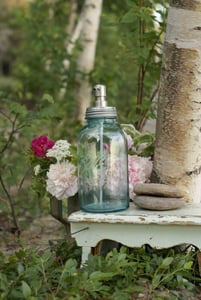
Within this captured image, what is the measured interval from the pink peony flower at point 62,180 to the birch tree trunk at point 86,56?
3420mm

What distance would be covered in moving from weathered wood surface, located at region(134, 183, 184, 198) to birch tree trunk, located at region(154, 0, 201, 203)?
0.18 metres

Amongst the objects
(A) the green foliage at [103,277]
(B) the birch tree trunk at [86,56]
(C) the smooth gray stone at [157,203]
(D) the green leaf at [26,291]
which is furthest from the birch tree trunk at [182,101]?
(B) the birch tree trunk at [86,56]

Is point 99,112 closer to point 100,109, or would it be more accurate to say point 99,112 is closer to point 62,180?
point 100,109

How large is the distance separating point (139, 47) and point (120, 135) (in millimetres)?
1186

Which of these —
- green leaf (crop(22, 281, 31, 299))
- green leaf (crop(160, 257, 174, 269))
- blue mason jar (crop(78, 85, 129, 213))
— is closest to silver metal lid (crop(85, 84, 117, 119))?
blue mason jar (crop(78, 85, 129, 213))

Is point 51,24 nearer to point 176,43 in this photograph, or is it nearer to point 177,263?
point 176,43

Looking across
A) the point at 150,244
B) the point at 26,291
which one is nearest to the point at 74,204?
the point at 150,244

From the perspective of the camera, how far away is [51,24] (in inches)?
283

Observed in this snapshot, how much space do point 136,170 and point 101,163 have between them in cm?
23

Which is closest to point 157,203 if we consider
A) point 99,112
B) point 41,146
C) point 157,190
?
point 157,190

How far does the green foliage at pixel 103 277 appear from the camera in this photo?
232cm

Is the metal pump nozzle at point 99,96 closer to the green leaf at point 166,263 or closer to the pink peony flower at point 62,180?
the pink peony flower at point 62,180

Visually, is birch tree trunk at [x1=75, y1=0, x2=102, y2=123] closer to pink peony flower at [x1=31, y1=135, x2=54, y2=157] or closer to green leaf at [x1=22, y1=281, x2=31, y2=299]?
pink peony flower at [x1=31, y1=135, x2=54, y2=157]

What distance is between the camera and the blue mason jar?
8.98 ft
